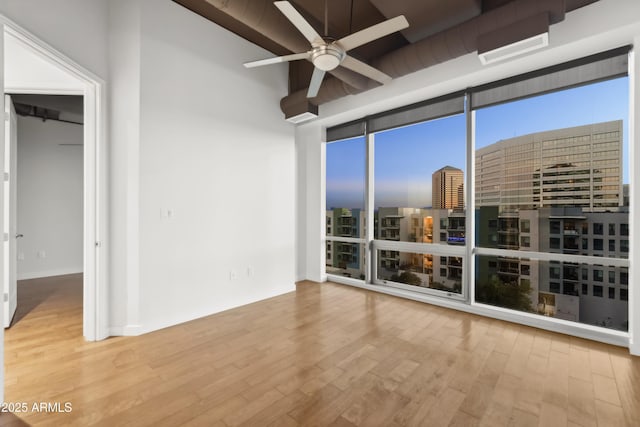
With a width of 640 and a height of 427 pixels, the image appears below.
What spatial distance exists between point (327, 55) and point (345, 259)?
387 cm

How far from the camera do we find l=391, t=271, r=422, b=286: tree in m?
4.51

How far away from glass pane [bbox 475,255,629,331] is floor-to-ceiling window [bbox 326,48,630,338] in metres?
0.01

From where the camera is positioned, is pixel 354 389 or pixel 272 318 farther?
pixel 272 318

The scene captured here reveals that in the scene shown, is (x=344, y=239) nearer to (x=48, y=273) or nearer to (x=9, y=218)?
(x=9, y=218)

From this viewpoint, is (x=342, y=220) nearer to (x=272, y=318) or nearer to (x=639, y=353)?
(x=272, y=318)

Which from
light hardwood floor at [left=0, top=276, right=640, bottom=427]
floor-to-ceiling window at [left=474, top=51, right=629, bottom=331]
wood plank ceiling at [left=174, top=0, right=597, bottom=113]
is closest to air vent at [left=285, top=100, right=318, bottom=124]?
wood plank ceiling at [left=174, top=0, right=597, bottom=113]

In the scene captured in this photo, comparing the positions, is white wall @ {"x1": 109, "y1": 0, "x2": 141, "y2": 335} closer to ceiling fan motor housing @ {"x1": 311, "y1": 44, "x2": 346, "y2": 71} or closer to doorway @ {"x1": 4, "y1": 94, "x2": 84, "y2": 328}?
ceiling fan motor housing @ {"x1": 311, "y1": 44, "x2": 346, "y2": 71}

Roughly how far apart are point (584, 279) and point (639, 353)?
0.77m

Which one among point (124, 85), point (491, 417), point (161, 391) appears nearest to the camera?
point (491, 417)

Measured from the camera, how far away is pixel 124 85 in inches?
120

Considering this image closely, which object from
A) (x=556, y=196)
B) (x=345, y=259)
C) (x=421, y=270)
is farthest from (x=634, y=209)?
(x=345, y=259)

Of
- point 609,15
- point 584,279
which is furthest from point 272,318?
point 609,15

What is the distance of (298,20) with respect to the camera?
1991mm

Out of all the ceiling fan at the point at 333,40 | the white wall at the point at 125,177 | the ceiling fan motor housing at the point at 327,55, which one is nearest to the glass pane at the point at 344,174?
the ceiling fan at the point at 333,40
